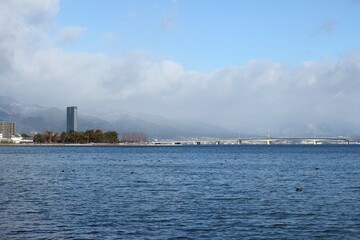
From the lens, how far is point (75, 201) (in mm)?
37562

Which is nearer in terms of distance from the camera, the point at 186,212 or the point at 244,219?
the point at 244,219

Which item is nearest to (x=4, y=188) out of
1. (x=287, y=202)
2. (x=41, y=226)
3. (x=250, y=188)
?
(x=41, y=226)

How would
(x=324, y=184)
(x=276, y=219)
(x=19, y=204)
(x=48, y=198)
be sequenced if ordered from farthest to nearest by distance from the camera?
(x=324, y=184) → (x=48, y=198) → (x=19, y=204) → (x=276, y=219)

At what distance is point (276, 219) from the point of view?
97.7ft

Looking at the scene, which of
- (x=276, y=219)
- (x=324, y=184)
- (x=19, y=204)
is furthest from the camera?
(x=324, y=184)

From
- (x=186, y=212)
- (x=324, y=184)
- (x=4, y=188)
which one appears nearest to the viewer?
(x=186, y=212)

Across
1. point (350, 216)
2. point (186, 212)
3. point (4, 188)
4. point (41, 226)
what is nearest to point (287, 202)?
point (350, 216)

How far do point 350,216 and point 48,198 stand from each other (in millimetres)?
24630

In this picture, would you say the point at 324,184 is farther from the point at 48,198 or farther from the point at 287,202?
the point at 48,198

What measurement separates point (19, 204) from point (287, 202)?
21.6 metres

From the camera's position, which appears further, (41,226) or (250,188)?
(250,188)

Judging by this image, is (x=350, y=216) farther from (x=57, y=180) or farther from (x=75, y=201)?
(x=57, y=180)

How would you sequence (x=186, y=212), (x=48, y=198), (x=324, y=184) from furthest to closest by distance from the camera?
(x=324, y=184) < (x=48, y=198) < (x=186, y=212)

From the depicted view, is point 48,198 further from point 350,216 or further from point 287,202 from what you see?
point 350,216
